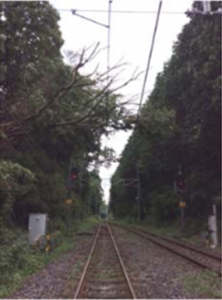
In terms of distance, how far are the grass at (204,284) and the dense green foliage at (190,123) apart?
7.69m

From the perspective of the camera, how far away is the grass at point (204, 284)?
970cm

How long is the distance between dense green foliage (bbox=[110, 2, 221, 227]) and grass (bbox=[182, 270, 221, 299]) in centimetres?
769

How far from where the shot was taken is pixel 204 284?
35.7 ft

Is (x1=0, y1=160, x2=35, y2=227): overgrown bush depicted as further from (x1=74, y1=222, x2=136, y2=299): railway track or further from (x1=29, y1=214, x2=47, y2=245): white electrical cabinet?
(x1=74, y1=222, x2=136, y2=299): railway track

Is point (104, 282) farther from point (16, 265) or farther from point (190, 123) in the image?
point (190, 123)

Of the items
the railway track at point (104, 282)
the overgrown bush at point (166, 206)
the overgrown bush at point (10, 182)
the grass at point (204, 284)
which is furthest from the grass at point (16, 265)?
the overgrown bush at point (166, 206)

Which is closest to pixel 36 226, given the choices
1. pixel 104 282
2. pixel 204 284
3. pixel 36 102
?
pixel 36 102

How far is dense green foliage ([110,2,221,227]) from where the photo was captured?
2402 cm

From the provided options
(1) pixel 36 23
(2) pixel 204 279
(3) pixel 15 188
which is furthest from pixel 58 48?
(2) pixel 204 279

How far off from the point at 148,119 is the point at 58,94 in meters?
5.23

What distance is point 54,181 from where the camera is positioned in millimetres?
27125

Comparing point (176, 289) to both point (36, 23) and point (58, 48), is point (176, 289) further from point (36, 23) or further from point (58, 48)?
point (58, 48)

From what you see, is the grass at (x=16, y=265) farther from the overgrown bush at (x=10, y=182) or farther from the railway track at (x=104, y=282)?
the overgrown bush at (x=10, y=182)

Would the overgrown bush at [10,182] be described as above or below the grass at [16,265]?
above
